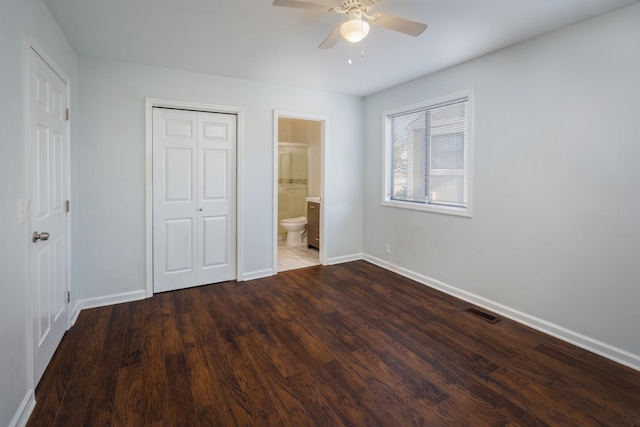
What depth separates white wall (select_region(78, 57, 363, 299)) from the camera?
310 centimetres

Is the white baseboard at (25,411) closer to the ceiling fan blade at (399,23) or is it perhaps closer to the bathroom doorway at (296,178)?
the ceiling fan blade at (399,23)

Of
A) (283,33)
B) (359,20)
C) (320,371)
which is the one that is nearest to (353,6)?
(359,20)

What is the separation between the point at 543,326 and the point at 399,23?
2673 mm

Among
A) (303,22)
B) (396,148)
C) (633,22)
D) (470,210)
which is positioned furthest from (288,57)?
(633,22)

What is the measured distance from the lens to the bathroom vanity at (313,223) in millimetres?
5422

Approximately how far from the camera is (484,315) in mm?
2992

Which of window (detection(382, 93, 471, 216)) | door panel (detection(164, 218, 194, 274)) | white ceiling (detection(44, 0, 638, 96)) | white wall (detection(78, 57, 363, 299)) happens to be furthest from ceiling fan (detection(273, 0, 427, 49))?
door panel (detection(164, 218, 194, 274))

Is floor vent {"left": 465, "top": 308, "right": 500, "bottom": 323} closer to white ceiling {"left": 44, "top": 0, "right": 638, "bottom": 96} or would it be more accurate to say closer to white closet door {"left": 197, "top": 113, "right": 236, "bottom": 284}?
white ceiling {"left": 44, "top": 0, "right": 638, "bottom": 96}

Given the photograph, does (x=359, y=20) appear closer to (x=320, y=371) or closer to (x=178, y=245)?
(x=320, y=371)

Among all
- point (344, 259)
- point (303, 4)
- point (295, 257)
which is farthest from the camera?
point (295, 257)

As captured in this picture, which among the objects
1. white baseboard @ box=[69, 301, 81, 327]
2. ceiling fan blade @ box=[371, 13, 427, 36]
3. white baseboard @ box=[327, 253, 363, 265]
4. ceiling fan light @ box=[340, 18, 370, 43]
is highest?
ceiling fan blade @ box=[371, 13, 427, 36]

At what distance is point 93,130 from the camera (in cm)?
310

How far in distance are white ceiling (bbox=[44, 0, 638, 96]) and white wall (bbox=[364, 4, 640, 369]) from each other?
272 mm

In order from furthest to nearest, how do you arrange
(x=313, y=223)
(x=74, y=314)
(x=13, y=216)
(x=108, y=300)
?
(x=313, y=223) < (x=108, y=300) < (x=74, y=314) < (x=13, y=216)
